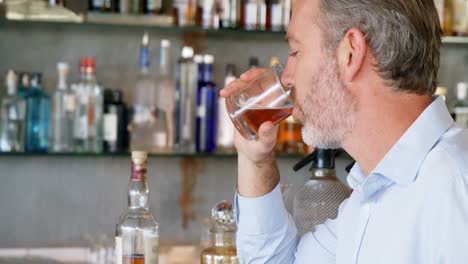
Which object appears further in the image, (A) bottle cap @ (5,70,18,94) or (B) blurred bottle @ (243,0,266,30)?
(B) blurred bottle @ (243,0,266,30)

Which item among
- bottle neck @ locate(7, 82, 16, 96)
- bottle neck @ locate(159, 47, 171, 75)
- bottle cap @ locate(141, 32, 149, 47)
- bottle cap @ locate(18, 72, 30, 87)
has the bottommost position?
bottle neck @ locate(7, 82, 16, 96)

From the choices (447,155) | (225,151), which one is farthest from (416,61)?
(225,151)

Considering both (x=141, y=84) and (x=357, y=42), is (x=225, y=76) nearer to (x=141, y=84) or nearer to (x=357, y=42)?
(x=141, y=84)

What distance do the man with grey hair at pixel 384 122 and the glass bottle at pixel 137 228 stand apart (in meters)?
0.24

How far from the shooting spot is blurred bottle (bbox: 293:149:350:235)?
1721 mm

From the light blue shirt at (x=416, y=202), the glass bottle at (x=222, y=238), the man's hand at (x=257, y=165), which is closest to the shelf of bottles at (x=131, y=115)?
the glass bottle at (x=222, y=238)

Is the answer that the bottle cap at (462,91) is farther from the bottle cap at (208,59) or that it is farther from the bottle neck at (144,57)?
the bottle neck at (144,57)

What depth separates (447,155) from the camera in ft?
3.97

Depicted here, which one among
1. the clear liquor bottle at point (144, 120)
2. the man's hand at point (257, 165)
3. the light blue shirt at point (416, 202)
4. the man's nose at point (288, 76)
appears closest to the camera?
the light blue shirt at point (416, 202)

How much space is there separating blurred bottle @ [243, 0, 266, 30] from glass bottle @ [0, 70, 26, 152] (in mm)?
771

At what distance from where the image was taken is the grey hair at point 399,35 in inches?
51.9

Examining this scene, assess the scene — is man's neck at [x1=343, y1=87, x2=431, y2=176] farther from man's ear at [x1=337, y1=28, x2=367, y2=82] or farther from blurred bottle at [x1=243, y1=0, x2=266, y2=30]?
blurred bottle at [x1=243, y1=0, x2=266, y2=30]

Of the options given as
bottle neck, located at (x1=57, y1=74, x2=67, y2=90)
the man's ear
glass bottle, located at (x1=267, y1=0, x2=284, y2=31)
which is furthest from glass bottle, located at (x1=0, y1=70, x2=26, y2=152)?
the man's ear

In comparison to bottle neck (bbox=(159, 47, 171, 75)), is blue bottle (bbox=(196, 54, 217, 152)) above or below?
below
